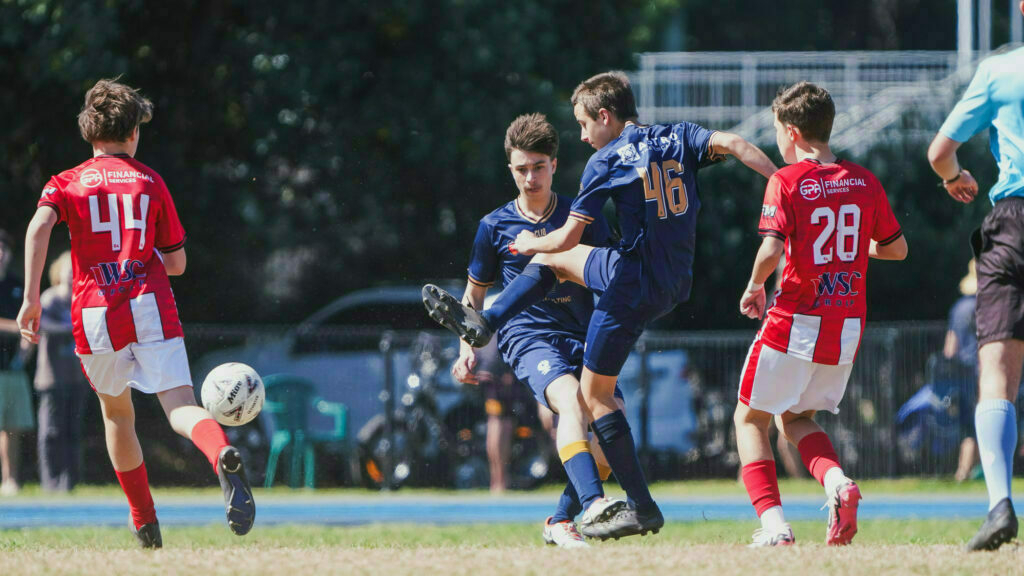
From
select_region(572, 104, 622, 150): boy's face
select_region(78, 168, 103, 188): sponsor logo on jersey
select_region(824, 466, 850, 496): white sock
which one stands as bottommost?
select_region(824, 466, 850, 496): white sock

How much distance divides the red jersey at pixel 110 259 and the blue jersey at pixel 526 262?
5.71ft

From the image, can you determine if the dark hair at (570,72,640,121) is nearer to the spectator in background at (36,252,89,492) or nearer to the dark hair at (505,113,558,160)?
the dark hair at (505,113,558,160)

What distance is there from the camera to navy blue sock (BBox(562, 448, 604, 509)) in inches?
229

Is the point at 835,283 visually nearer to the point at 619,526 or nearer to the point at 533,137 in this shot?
the point at 619,526

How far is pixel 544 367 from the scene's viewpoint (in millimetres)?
6375

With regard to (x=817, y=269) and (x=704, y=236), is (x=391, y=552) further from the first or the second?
(x=704, y=236)

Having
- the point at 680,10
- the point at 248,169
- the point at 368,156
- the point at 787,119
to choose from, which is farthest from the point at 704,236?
the point at 680,10

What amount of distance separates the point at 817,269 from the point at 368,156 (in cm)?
1000

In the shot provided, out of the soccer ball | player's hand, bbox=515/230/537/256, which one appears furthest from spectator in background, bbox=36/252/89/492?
player's hand, bbox=515/230/537/256

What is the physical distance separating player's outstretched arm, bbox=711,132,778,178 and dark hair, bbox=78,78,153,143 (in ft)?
8.95

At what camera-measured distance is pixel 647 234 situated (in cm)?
592

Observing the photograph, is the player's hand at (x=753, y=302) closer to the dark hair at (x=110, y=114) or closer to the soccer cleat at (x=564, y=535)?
the soccer cleat at (x=564, y=535)

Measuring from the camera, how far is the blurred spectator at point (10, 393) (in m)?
11.7

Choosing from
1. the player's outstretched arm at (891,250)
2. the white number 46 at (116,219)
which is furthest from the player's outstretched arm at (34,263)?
the player's outstretched arm at (891,250)
